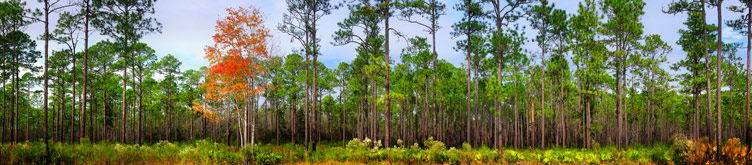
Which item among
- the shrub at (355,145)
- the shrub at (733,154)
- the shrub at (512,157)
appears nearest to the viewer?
the shrub at (733,154)

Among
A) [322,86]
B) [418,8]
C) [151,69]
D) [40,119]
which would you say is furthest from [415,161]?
[40,119]

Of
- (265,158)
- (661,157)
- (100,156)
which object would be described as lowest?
(661,157)

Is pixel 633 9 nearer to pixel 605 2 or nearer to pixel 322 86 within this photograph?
pixel 605 2

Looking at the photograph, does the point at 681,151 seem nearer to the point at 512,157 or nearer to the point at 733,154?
the point at 733,154

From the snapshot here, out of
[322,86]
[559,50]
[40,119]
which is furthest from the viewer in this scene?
[40,119]

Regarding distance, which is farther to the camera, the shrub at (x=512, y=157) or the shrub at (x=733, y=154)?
the shrub at (x=512, y=157)

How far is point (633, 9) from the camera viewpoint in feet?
67.3

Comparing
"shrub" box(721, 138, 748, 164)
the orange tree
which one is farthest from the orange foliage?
"shrub" box(721, 138, 748, 164)

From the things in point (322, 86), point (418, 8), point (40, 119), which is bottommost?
point (40, 119)

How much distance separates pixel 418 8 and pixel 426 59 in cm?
893

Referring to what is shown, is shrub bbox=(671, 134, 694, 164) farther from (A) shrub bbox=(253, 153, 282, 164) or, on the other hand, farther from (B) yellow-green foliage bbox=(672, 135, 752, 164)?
(A) shrub bbox=(253, 153, 282, 164)

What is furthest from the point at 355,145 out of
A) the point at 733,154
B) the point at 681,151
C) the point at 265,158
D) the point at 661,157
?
the point at 733,154

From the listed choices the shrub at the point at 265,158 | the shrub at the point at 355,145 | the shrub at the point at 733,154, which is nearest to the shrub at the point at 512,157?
the shrub at the point at 355,145

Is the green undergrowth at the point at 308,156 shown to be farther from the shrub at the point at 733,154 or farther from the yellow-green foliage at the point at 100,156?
the shrub at the point at 733,154
